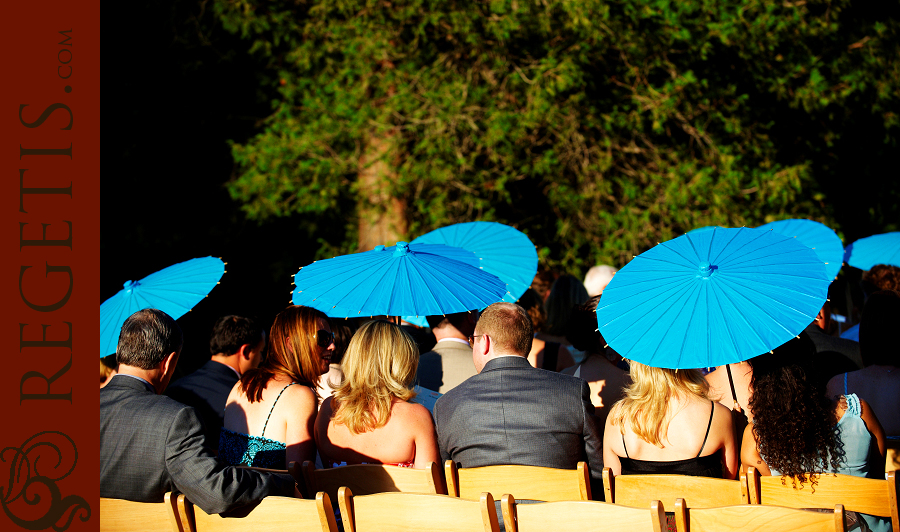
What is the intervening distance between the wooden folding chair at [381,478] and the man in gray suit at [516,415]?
286 millimetres

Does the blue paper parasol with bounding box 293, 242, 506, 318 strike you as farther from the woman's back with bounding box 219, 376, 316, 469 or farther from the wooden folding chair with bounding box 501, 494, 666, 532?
the wooden folding chair with bounding box 501, 494, 666, 532

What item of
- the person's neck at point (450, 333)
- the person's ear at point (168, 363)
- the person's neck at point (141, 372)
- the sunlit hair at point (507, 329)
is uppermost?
the person's neck at point (450, 333)

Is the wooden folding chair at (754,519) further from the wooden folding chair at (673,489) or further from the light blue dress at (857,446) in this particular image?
the light blue dress at (857,446)

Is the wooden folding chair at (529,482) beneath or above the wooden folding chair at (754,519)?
above

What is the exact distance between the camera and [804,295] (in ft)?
9.30

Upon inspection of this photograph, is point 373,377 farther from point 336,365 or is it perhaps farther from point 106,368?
point 106,368

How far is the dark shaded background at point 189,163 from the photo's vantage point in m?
9.78

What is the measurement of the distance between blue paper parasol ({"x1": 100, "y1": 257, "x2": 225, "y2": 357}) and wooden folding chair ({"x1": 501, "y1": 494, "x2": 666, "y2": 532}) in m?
2.39

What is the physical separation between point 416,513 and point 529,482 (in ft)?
1.94

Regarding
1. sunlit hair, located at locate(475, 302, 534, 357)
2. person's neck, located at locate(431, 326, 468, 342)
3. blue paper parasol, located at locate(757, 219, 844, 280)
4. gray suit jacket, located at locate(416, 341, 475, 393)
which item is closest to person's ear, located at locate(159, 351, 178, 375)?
sunlit hair, located at locate(475, 302, 534, 357)

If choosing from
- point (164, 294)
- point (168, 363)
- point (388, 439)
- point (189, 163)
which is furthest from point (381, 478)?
point (189, 163)

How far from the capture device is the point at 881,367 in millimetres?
3533

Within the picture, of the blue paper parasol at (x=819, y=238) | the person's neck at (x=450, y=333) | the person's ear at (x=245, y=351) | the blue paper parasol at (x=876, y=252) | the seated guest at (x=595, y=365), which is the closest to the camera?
the seated guest at (x=595, y=365)

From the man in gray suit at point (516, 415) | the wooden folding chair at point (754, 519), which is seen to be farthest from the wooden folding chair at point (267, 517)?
the wooden folding chair at point (754, 519)
